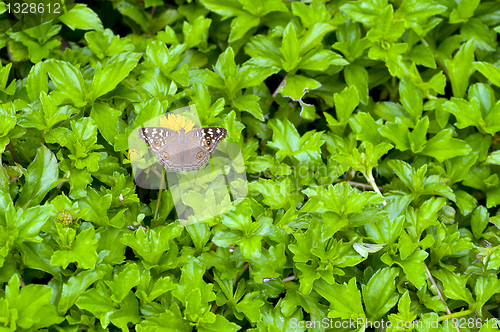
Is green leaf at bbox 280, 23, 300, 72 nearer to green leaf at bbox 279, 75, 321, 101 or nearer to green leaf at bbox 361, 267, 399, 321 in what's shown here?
green leaf at bbox 279, 75, 321, 101

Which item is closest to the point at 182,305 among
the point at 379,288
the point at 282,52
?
the point at 379,288

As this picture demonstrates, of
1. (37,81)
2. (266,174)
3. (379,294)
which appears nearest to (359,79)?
(266,174)

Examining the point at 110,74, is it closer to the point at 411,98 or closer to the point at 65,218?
the point at 65,218

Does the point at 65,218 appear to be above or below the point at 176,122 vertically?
below

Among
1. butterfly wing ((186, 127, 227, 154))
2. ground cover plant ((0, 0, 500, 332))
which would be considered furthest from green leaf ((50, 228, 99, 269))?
butterfly wing ((186, 127, 227, 154))

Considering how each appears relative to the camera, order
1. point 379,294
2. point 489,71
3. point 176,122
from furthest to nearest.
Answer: point 489,71
point 176,122
point 379,294

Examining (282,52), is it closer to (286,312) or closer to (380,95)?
(380,95)
